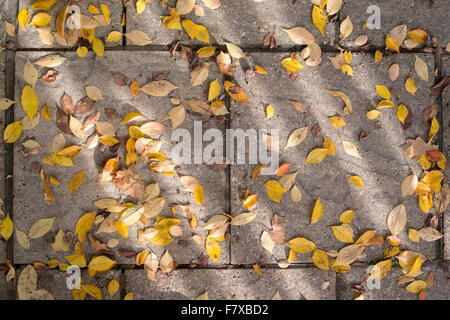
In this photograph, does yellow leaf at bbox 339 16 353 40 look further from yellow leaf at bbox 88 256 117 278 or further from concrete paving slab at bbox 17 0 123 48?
yellow leaf at bbox 88 256 117 278

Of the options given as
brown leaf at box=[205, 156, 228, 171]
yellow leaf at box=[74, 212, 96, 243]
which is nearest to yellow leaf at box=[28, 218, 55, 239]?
yellow leaf at box=[74, 212, 96, 243]

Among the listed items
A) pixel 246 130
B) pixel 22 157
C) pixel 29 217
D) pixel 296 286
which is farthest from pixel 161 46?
pixel 296 286

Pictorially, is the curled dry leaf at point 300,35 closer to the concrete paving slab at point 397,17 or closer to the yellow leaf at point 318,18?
the yellow leaf at point 318,18

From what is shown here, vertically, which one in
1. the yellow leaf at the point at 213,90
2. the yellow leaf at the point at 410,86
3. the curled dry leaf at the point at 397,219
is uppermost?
the yellow leaf at the point at 410,86

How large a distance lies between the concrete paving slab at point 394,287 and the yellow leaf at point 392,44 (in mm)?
1314

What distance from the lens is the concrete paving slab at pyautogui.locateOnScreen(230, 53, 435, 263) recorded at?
2.04 metres

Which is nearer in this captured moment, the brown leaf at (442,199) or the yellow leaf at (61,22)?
the yellow leaf at (61,22)

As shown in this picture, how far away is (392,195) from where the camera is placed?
6.81 feet

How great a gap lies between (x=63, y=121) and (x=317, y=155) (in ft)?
4.91

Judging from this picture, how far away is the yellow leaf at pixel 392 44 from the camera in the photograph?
6.76ft

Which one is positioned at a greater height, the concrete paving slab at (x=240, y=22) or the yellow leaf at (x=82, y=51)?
the concrete paving slab at (x=240, y=22)

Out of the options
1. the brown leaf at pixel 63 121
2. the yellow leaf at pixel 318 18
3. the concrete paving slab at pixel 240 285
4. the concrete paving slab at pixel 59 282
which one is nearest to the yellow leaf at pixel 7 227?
the concrete paving slab at pixel 59 282

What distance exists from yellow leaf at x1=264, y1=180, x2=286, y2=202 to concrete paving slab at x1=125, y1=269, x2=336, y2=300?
439 millimetres

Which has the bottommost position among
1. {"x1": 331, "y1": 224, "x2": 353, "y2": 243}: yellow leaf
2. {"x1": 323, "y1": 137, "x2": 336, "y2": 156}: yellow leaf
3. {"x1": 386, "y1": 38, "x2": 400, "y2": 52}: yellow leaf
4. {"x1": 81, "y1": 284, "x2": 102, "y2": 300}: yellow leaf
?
{"x1": 81, "y1": 284, "x2": 102, "y2": 300}: yellow leaf
